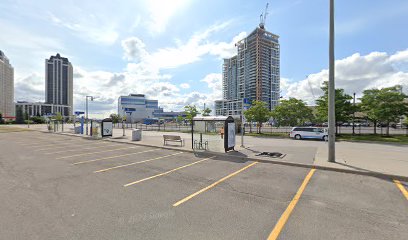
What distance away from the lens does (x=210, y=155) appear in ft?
39.0

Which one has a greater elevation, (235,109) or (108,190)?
(235,109)

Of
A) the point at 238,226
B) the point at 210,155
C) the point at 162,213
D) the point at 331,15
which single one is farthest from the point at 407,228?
the point at 331,15

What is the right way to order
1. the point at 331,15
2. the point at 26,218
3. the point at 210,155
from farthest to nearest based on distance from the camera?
1. the point at 210,155
2. the point at 331,15
3. the point at 26,218

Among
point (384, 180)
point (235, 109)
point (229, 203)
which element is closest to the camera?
point (229, 203)

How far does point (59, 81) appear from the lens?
135 metres

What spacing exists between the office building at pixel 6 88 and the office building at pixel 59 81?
17.7 m

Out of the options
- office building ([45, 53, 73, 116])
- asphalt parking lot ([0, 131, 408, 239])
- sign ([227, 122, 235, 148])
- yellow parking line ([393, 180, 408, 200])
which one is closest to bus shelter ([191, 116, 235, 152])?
sign ([227, 122, 235, 148])

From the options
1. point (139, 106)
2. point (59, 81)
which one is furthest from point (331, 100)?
point (59, 81)

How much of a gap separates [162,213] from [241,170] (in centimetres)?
465

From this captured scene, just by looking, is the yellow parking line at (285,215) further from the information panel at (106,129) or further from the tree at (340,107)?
the information panel at (106,129)

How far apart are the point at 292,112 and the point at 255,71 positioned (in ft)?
337

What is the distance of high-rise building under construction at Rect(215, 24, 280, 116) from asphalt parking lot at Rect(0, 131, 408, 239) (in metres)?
109

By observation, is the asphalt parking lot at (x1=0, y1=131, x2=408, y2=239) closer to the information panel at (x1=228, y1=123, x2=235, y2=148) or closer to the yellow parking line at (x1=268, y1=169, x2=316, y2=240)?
the yellow parking line at (x1=268, y1=169, x2=316, y2=240)

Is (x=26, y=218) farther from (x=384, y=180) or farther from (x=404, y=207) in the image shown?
(x=384, y=180)
